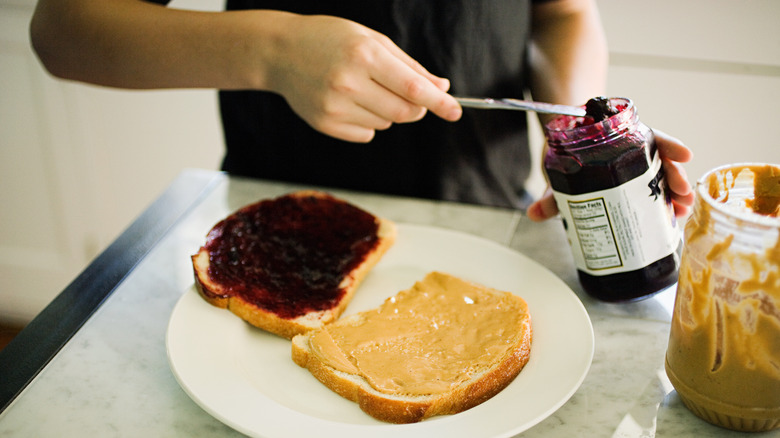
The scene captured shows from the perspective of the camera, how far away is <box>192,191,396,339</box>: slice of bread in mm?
1135

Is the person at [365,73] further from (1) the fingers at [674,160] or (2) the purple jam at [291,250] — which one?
(2) the purple jam at [291,250]

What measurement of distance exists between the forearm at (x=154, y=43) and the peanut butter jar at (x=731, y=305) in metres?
0.79

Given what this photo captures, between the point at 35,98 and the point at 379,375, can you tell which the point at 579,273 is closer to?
the point at 379,375

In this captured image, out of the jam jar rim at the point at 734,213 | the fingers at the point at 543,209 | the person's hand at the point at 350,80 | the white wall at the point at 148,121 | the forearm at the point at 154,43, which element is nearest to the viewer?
the jam jar rim at the point at 734,213

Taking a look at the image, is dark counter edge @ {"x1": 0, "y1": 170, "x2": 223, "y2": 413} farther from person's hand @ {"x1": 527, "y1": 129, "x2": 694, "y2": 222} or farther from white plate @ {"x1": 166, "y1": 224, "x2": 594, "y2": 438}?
person's hand @ {"x1": 527, "y1": 129, "x2": 694, "y2": 222}

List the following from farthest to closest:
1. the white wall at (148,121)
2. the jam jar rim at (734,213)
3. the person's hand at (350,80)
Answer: the white wall at (148,121) < the person's hand at (350,80) < the jam jar rim at (734,213)

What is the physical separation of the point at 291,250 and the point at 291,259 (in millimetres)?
29

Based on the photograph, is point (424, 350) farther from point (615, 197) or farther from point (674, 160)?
point (674, 160)

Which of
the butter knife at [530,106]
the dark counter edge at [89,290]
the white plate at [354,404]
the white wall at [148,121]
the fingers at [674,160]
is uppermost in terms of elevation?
the butter knife at [530,106]

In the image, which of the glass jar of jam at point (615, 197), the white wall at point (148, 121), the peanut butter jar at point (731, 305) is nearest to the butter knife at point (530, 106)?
the glass jar of jam at point (615, 197)

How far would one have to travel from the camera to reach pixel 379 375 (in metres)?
0.95

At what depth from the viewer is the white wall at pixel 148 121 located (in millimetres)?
2494

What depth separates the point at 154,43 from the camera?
126 cm

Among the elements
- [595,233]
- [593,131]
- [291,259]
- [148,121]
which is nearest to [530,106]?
[593,131]
